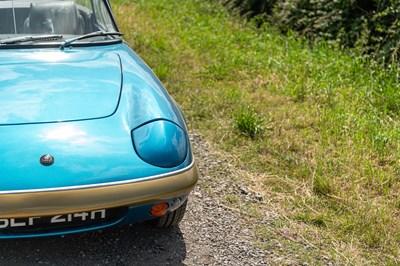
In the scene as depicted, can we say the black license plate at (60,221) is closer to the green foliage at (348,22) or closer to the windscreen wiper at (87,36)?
the windscreen wiper at (87,36)

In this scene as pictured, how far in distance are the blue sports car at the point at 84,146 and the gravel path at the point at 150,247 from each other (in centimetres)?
15

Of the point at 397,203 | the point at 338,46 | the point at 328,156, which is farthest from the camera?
the point at 338,46

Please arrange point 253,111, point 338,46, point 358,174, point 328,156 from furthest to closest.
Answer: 1. point 338,46
2. point 253,111
3. point 328,156
4. point 358,174

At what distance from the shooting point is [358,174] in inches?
153

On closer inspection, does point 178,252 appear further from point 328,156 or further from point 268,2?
point 268,2

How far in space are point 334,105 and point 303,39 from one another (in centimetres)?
235

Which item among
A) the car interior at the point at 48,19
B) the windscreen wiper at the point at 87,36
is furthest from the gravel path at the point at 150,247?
the car interior at the point at 48,19

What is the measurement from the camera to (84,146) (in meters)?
2.65

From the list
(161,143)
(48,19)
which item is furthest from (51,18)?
(161,143)

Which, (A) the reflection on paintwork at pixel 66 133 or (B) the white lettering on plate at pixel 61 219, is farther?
(A) the reflection on paintwork at pixel 66 133

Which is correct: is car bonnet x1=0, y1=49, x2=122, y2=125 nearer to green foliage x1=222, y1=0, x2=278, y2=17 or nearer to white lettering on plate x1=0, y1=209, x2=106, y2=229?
white lettering on plate x1=0, y1=209, x2=106, y2=229

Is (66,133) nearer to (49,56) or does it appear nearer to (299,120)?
(49,56)

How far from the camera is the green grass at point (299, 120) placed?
11.2 feet

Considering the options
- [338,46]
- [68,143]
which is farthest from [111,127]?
[338,46]
